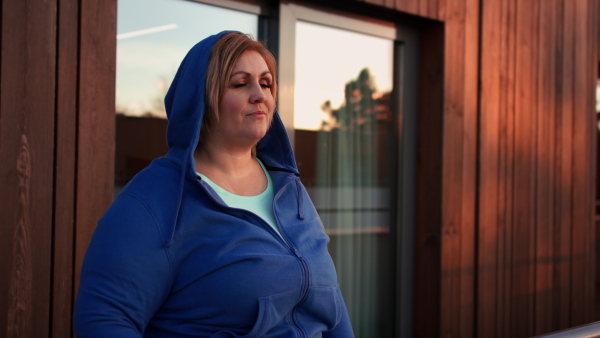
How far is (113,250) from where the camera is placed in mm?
1382

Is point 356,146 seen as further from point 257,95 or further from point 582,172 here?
point 257,95

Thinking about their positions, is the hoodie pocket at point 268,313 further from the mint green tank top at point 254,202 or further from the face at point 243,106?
the face at point 243,106

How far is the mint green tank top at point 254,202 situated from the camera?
5.34 ft

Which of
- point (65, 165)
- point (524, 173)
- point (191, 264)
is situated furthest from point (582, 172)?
point (191, 264)

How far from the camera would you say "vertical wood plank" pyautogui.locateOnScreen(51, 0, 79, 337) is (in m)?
2.56

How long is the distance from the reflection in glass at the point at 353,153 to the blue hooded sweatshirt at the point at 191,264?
2.03 meters

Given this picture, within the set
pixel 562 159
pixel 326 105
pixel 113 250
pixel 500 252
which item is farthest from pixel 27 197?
pixel 562 159

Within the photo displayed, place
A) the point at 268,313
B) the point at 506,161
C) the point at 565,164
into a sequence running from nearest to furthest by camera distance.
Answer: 1. the point at 268,313
2. the point at 506,161
3. the point at 565,164

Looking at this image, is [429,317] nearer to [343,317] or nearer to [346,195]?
[346,195]

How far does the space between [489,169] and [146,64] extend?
7.86ft

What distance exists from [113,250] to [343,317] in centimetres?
74

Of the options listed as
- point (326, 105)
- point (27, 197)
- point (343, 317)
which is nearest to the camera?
point (343, 317)

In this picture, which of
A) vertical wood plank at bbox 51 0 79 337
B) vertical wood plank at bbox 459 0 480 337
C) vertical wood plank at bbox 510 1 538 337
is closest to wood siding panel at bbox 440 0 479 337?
vertical wood plank at bbox 459 0 480 337

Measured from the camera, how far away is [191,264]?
1474 mm
